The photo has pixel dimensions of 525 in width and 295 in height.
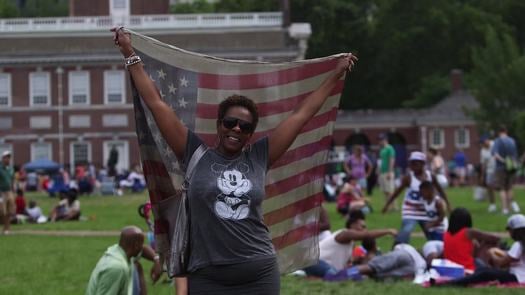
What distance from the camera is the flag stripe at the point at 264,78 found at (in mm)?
6734

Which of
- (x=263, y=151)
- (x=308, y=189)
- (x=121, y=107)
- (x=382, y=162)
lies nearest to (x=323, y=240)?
(x=308, y=189)

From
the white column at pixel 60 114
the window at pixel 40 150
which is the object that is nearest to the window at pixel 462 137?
the white column at pixel 60 114

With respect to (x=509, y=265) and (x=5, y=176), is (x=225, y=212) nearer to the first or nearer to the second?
(x=509, y=265)

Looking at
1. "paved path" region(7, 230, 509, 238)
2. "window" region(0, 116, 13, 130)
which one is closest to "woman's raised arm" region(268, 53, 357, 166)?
"paved path" region(7, 230, 509, 238)

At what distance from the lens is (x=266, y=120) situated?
23.0 ft

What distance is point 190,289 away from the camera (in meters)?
5.79

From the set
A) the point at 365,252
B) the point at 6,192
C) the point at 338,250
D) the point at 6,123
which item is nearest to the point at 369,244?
the point at 365,252

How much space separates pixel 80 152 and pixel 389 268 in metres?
47.2

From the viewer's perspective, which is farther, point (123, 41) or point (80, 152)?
point (80, 152)

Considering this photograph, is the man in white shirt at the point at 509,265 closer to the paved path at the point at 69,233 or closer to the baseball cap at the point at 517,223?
the baseball cap at the point at 517,223

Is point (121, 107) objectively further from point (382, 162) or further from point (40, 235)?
point (40, 235)

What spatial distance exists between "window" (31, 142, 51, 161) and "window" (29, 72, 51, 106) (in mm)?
2146

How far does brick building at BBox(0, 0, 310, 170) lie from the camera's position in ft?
187

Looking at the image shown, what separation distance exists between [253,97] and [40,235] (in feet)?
43.5
